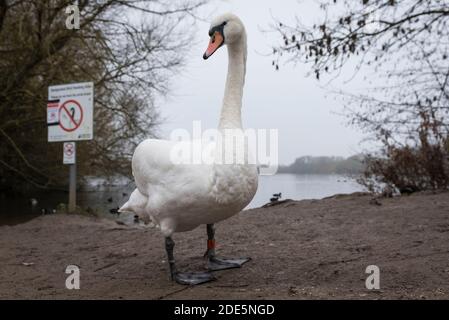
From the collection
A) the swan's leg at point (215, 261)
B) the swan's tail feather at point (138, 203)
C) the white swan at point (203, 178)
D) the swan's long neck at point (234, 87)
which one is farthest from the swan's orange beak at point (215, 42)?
the swan's leg at point (215, 261)

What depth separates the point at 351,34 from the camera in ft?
24.1

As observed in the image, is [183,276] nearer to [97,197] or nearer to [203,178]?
[203,178]

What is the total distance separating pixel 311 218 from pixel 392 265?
102 inches

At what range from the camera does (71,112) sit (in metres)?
10.0

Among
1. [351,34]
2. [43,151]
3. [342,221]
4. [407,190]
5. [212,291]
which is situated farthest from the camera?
[43,151]

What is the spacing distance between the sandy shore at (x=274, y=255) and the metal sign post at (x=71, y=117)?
2.06 meters

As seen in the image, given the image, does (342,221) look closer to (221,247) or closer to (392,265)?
(221,247)

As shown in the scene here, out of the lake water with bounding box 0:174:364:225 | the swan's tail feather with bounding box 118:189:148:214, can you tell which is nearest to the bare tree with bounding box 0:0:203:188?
the lake water with bounding box 0:174:364:225

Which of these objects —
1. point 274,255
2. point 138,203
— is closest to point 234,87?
point 138,203

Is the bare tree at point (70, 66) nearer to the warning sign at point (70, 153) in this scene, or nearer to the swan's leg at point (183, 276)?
the warning sign at point (70, 153)

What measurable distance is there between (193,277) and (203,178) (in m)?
0.93

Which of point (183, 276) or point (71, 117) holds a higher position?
point (71, 117)

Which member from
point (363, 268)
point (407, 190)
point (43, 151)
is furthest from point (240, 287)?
point (43, 151)

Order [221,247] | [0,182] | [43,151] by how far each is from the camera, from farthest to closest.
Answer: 1. [0,182]
2. [43,151]
3. [221,247]
